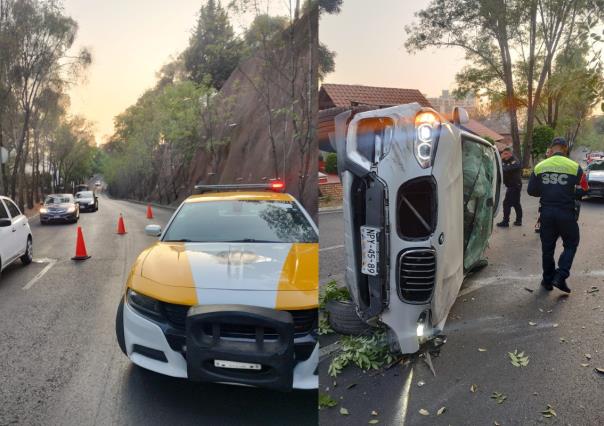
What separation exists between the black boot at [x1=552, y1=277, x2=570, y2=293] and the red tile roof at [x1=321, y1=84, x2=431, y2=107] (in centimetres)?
38

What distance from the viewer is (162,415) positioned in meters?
1.14

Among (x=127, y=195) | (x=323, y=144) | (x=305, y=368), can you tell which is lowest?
(x=305, y=368)

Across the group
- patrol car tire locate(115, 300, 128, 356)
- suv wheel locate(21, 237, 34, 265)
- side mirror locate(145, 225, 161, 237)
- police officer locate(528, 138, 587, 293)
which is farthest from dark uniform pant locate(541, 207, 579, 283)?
suv wheel locate(21, 237, 34, 265)

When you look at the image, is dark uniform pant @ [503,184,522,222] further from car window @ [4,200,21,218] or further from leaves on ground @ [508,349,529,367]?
car window @ [4,200,21,218]

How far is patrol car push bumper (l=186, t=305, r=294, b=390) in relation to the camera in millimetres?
1009

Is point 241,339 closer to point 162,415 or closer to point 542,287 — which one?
A: point 162,415

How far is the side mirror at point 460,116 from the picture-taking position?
0.78 meters

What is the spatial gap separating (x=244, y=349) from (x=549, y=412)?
59 centimetres

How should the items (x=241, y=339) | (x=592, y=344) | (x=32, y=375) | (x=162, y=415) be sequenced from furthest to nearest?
(x=32, y=375)
(x=162, y=415)
(x=241, y=339)
(x=592, y=344)

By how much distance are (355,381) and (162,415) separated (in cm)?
57

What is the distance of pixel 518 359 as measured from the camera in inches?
29.8

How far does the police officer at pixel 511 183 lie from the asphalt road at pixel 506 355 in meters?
0.02

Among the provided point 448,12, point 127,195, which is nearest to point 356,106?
point 448,12

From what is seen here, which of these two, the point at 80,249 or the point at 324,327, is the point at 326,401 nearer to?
the point at 324,327
